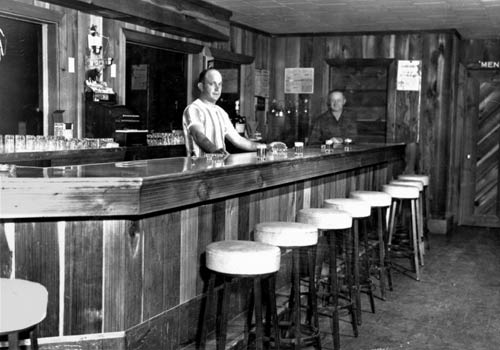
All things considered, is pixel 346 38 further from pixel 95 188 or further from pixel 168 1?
pixel 95 188

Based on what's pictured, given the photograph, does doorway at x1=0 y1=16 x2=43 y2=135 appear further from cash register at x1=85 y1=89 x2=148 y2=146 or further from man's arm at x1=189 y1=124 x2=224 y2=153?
man's arm at x1=189 y1=124 x2=224 y2=153

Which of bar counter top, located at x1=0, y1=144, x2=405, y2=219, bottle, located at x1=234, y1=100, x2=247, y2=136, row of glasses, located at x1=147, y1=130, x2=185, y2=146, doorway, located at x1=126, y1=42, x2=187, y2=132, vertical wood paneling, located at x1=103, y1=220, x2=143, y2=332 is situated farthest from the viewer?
bottle, located at x1=234, y1=100, x2=247, y2=136

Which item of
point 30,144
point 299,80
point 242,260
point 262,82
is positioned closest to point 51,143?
point 30,144

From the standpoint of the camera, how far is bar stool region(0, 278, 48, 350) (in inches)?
80.1

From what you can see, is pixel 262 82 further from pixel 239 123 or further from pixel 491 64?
pixel 491 64

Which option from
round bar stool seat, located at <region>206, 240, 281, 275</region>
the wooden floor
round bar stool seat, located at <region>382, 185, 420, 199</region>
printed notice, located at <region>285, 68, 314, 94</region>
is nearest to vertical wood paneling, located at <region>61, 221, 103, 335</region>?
round bar stool seat, located at <region>206, 240, 281, 275</region>

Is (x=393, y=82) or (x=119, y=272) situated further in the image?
(x=393, y=82)

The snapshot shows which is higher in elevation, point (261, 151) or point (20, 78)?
point (20, 78)

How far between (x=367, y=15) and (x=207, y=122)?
11.0ft

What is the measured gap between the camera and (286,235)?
348 cm

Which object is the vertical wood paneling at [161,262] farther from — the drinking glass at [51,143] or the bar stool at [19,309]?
the drinking glass at [51,143]

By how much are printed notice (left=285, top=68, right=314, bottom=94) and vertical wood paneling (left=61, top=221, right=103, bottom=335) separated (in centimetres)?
698

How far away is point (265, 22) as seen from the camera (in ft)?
27.0

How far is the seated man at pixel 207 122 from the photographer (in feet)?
16.0
